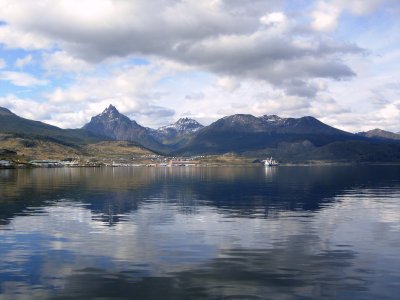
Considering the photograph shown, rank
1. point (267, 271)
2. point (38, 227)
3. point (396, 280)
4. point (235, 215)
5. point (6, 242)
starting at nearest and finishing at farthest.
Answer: point (396, 280) < point (267, 271) < point (6, 242) < point (38, 227) < point (235, 215)

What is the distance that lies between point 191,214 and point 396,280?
135 ft

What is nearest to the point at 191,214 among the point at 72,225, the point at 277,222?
the point at 277,222

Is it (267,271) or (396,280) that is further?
(267,271)

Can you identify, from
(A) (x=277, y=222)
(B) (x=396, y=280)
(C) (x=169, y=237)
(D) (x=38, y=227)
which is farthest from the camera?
(A) (x=277, y=222)

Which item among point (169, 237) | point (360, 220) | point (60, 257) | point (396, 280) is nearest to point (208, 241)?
point (169, 237)

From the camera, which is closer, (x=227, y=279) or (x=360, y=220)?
(x=227, y=279)

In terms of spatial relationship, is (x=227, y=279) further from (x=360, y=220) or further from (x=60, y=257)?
(x=360, y=220)

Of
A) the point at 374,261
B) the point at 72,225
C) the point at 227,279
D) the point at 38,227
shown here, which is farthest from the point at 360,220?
the point at 38,227

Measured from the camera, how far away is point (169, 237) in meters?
46.1

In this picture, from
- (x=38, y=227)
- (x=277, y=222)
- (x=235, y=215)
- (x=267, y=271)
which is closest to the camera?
(x=267, y=271)

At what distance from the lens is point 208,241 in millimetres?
43625

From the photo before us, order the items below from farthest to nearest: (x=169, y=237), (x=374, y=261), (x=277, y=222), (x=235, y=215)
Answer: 1. (x=235, y=215)
2. (x=277, y=222)
3. (x=169, y=237)
4. (x=374, y=261)

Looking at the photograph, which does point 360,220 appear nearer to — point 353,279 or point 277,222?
point 277,222

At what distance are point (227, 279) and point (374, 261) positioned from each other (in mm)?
16656
